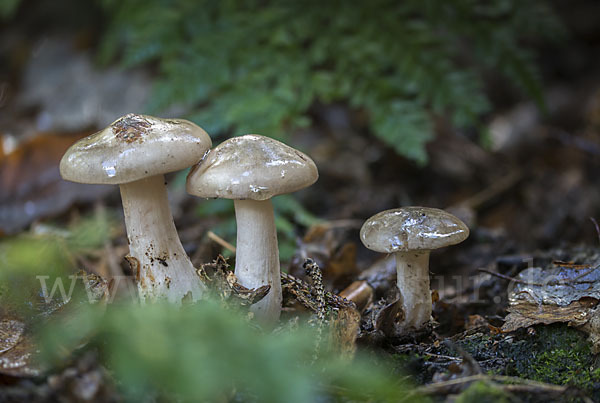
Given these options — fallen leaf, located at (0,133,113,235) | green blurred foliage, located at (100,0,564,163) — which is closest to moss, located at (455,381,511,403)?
green blurred foliage, located at (100,0,564,163)

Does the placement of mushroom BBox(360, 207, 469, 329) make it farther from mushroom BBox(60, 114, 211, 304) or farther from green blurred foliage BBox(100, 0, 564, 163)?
green blurred foliage BBox(100, 0, 564, 163)

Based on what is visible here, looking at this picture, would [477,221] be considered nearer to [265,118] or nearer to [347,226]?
[347,226]

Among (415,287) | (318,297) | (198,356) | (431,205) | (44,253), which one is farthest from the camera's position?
(431,205)

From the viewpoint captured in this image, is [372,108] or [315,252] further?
[372,108]

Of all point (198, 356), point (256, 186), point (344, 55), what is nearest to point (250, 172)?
point (256, 186)

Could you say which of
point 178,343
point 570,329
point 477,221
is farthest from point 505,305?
point 477,221

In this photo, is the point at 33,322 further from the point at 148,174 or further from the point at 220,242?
the point at 220,242

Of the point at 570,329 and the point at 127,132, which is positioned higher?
the point at 127,132
